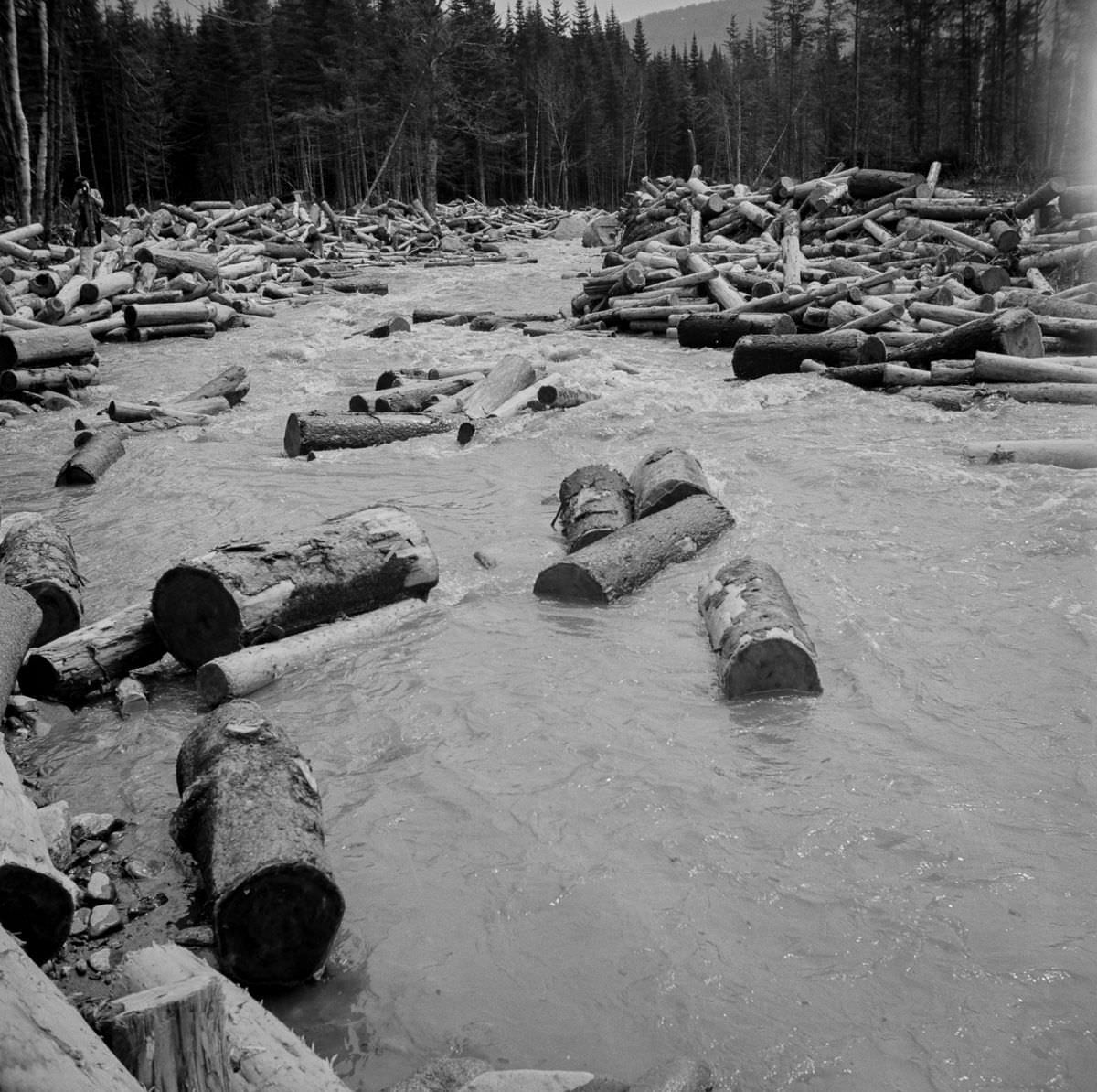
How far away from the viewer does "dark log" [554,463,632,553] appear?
23.4 ft

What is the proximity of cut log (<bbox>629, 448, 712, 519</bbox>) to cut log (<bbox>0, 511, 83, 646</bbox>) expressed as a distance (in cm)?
383

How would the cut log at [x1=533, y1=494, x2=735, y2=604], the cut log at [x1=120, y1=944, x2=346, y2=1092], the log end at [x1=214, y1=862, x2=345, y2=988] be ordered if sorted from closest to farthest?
the cut log at [x1=120, y1=944, x2=346, y2=1092] → the log end at [x1=214, y1=862, x2=345, y2=988] → the cut log at [x1=533, y1=494, x2=735, y2=604]

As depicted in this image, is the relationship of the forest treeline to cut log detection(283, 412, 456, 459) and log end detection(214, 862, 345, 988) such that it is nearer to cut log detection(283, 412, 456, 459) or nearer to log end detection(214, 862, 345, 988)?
cut log detection(283, 412, 456, 459)

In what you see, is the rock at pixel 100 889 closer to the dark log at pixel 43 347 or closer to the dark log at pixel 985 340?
the dark log at pixel 43 347

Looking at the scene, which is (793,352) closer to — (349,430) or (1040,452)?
(1040,452)

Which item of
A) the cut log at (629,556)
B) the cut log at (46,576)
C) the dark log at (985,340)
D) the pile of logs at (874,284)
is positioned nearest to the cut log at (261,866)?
the cut log at (46,576)

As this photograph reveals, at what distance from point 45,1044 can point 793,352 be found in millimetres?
12750

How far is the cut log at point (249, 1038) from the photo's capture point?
2604 millimetres

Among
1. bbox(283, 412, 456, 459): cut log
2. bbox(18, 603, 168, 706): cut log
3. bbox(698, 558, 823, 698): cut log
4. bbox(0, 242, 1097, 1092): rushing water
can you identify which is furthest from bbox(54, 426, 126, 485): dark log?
bbox(698, 558, 823, 698): cut log

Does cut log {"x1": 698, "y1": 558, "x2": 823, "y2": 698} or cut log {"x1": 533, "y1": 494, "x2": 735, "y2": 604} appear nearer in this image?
cut log {"x1": 698, "y1": 558, "x2": 823, "y2": 698}

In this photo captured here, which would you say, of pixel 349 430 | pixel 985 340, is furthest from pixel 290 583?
pixel 985 340

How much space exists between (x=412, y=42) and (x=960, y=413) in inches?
1741

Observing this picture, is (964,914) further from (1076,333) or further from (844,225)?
(844,225)

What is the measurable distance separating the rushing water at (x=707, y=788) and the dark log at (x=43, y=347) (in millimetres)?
5282
